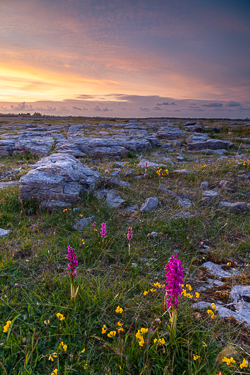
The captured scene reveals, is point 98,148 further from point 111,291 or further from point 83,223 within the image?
point 111,291

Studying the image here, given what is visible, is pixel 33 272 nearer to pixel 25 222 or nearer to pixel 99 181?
pixel 25 222

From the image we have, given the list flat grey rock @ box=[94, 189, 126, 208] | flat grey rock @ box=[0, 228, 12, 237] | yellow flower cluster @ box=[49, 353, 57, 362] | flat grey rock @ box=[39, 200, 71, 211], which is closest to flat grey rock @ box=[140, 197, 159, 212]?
flat grey rock @ box=[94, 189, 126, 208]

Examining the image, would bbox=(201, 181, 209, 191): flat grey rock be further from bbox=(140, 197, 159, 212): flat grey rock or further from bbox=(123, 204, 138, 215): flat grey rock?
bbox=(123, 204, 138, 215): flat grey rock

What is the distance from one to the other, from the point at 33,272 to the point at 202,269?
267cm

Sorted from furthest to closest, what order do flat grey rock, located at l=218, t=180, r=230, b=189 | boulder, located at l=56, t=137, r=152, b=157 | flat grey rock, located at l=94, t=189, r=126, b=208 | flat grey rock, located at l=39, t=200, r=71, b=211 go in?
boulder, located at l=56, t=137, r=152, b=157 < flat grey rock, located at l=218, t=180, r=230, b=189 < flat grey rock, located at l=94, t=189, r=126, b=208 < flat grey rock, located at l=39, t=200, r=71, b=211

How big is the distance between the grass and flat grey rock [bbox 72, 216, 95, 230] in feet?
0.39

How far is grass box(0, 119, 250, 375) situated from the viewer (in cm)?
189

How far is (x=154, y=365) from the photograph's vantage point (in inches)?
69.3

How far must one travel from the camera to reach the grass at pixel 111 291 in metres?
1.89

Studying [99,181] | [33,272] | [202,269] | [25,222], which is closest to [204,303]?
[202,269]

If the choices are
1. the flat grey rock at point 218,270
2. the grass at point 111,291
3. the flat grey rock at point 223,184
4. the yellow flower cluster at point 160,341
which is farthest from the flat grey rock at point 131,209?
the yellow flower cluster at point 160,341

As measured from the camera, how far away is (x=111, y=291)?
2664 mm

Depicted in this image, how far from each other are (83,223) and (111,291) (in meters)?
2.11

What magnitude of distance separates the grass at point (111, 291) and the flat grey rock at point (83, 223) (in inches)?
4.7
